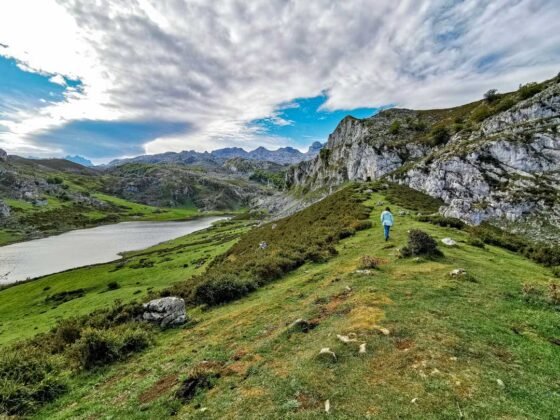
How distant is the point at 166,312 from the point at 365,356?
52.3ft

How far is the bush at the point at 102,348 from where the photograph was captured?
15.8 m

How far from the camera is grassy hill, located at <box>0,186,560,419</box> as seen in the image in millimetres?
8312

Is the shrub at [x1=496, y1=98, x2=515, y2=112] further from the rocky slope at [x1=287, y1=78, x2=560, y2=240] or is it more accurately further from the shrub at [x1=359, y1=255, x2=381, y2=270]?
the shrub at [x1=359, y1=255, x2=381, y2=270]

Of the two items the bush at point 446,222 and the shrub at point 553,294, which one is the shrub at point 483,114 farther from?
the shrub at point 553,294

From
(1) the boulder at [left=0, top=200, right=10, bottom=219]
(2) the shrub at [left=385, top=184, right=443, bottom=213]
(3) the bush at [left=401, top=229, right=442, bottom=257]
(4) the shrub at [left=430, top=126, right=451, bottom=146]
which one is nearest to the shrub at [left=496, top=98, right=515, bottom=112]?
(4) the shrub at [left=430, top=126, right=451, bottom=146]

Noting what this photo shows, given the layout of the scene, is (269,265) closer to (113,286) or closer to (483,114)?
(113,286)

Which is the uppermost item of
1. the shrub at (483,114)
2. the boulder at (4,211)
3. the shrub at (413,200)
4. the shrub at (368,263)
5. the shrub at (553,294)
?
the shrub at (483,114)

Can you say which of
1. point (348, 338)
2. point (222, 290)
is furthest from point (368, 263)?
point (222, 290)

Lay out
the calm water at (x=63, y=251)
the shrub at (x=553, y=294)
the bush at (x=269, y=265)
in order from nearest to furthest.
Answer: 1. the shrub at (x=553, y=294)
2. the bush at (x=269, y=265)
3. the calm water at (x=63, y=251)

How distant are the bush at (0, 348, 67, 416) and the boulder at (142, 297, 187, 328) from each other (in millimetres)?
6273

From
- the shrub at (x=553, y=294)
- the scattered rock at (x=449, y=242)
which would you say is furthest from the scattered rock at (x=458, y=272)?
the scattered rock at (x=449, y=242)

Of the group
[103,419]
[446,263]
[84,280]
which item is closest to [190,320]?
[103,419]

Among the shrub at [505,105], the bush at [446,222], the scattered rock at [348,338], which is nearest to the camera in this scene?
→ the scattered rock at [348,338]

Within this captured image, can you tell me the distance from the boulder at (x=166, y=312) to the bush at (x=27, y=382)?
6.27 meters
